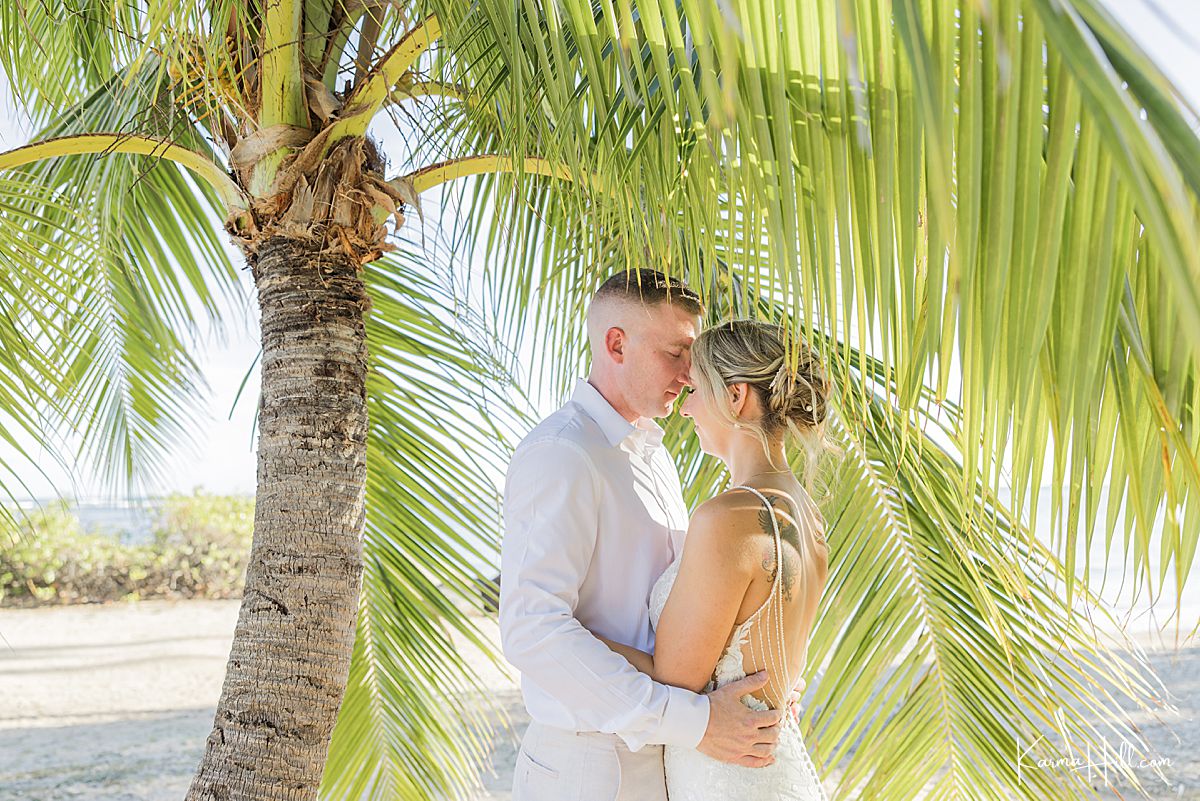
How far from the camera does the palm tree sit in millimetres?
853

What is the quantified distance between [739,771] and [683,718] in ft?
0.60

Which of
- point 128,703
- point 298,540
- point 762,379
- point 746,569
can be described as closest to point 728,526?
point 746,569

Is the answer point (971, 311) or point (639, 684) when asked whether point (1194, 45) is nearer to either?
point (971, 311)

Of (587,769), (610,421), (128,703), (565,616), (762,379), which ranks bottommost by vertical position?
(128,703)

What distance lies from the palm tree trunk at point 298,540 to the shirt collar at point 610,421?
1.96ft

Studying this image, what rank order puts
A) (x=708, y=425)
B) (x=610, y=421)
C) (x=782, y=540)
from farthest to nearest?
1. (x=610, y=421)
2. (x=708, y=425)
3. (x=782, y=540)

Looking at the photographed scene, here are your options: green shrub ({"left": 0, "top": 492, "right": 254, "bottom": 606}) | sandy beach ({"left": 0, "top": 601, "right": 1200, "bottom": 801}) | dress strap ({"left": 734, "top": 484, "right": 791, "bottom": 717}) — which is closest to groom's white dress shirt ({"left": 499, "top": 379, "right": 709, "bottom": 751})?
dress strap ({"left": 734, "top": 484, "right": 791, "bottom": 717})

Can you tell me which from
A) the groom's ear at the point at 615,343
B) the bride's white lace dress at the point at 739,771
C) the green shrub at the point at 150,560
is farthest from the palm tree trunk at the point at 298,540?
the green shrub at the point at 150,560

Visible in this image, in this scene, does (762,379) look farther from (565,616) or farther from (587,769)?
(587,769)

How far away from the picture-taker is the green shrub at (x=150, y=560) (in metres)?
14.7

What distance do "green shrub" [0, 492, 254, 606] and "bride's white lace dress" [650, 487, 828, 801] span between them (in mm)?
13585

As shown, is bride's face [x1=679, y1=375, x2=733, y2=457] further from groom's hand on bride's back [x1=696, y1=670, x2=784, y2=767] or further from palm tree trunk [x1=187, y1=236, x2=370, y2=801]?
palm tree trunk [x1=187, y1=236, x2=370, y2=801]

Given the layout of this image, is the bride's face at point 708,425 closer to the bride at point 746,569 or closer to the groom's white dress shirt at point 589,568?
the bride at point 746,569

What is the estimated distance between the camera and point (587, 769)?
6.88 ft
